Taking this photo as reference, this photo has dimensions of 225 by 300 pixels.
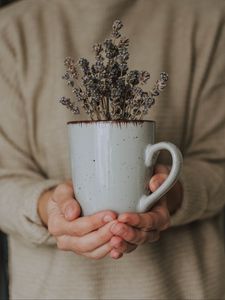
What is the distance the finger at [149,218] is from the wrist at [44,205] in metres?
0.17

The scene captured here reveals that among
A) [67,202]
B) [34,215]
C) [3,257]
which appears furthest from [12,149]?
[3,257]

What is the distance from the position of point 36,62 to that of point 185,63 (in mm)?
254

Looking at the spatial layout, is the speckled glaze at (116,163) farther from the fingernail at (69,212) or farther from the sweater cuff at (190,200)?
the sweater cuff at (190,200)

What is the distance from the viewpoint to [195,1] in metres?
0.87

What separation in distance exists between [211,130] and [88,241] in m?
0.36

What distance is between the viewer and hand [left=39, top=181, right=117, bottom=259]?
55 cm

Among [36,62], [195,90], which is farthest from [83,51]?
[195,90]

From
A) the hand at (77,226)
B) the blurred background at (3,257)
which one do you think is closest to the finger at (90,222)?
the hand at (77,226)

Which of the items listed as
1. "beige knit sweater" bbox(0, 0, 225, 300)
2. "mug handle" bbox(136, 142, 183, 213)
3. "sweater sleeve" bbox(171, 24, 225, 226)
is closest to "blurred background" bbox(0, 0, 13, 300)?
"beige knit sweater" bbox(0, 0, 225, 300)

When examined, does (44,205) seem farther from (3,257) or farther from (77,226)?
(3,257)

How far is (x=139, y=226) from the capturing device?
0.55m

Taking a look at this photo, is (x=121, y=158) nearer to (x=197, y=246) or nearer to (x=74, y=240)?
(x=74, y=240)

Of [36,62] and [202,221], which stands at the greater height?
[36,62]

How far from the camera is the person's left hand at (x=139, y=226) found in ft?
1.76
